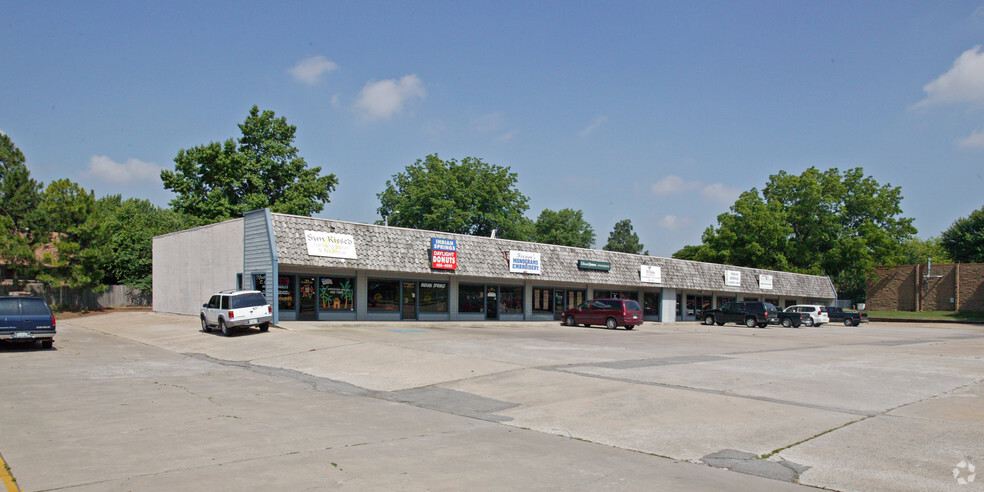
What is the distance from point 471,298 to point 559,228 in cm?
5999

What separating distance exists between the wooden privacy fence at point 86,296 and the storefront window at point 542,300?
30.1 m

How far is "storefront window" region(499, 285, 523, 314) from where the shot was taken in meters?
39.8

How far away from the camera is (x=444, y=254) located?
112 ft

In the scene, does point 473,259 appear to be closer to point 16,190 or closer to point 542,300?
point 542,300

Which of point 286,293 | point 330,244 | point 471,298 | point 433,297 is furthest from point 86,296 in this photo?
point 471,298

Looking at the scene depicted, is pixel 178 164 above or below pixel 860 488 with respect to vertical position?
above

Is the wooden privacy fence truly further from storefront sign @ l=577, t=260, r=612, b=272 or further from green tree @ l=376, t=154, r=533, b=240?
storefront sign @ l=577, t=260, r=612, b=272

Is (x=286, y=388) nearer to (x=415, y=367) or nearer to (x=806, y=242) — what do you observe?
(x=415, y=367)

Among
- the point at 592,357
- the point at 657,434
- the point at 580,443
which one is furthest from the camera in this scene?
the point at 592,357

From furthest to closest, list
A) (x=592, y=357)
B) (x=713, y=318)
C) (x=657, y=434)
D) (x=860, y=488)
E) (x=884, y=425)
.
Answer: (x=713, y=318), (x=592, y=357), (x=884, y=425), (x=657, y=434), (x=860, y=488)

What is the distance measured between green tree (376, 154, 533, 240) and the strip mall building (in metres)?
20.3

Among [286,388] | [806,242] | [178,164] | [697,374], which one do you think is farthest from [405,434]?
[806,242]

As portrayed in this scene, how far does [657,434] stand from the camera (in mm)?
9477

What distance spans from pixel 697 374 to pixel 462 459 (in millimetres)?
10031
